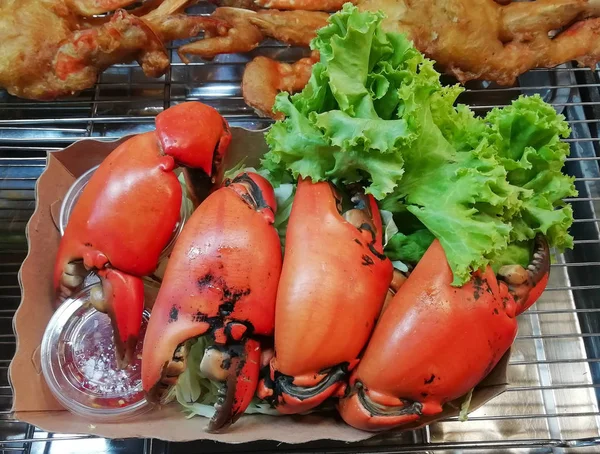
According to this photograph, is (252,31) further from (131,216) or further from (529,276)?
(529,276)

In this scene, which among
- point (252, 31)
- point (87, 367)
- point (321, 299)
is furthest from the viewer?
point (252, 31)

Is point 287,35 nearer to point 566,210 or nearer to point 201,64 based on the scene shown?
point 201,64

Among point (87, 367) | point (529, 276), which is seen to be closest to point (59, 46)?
point (87, 367)

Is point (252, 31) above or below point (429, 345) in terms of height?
above

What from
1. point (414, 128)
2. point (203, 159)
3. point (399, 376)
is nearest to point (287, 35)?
point (203, 159)

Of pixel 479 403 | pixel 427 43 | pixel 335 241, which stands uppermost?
pixel 427 43

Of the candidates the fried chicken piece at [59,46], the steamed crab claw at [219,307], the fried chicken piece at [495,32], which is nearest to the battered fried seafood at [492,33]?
the fried chicken piece at [495,32]

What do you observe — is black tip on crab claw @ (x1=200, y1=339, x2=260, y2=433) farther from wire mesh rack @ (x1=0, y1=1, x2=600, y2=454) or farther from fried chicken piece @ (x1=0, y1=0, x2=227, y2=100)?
fried chicken piece @ (x1=0, y1=0, x2=227, y2=100)
